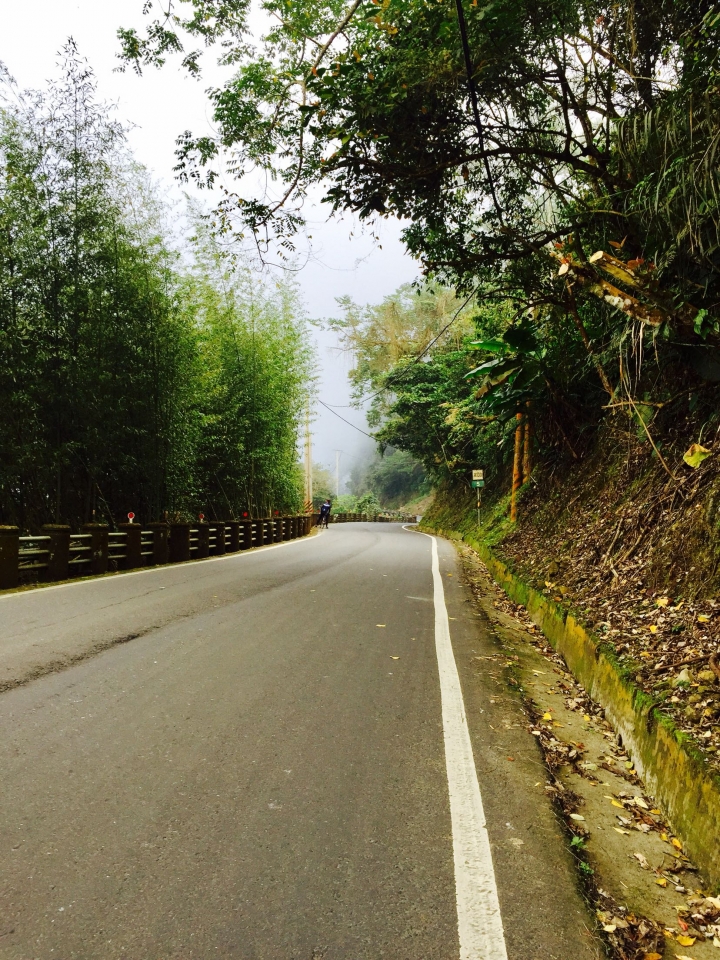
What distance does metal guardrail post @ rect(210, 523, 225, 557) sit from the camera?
580 inches

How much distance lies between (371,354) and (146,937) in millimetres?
34097

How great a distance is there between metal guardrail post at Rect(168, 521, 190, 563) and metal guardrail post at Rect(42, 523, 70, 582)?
327 centimetres

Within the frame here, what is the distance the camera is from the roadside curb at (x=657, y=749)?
2396 millimetres

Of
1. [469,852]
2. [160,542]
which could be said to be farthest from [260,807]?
[160,542]

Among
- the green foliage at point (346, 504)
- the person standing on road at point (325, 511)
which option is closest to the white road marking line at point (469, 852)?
the person standing on road at point (325, 511)

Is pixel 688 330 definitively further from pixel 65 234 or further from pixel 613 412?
pixel 65 234

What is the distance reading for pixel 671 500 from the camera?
17.0ft

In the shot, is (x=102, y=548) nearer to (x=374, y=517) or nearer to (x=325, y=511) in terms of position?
(x=325, y=511)

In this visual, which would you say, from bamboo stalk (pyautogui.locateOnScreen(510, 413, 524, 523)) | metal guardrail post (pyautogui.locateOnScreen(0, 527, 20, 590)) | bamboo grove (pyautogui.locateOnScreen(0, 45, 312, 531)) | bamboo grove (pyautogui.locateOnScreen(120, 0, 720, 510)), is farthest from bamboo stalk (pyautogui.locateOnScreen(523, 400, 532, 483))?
metal guardrail post (pyautogui.locateOnScreen(0, 527, 20, 590))

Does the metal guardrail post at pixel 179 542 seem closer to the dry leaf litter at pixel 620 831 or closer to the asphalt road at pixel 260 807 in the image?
the asphalt road at pixel 260 807

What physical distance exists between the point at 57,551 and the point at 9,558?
3.29 ft

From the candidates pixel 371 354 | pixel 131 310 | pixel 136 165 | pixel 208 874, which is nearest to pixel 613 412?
pixel 208 874

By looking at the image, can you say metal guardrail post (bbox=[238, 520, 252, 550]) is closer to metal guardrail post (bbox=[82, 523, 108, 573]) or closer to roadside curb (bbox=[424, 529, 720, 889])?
metal guardrail post (bbox=[82, 523, 108, 573])

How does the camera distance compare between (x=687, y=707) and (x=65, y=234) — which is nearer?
(x=687, y=707)
